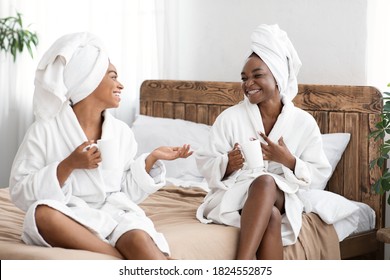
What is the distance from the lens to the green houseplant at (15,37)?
500 cm

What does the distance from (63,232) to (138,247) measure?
0.25 metres

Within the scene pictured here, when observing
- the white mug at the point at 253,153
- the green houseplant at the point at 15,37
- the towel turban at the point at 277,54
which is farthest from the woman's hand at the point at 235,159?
the green houseplant at the point at 15,37

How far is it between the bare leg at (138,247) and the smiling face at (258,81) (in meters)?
0.97

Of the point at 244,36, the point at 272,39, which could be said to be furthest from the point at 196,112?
the point at 272,39

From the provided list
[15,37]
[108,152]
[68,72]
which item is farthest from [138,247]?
[15,37]

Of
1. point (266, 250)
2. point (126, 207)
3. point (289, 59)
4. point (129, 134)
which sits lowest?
point (266, 250)

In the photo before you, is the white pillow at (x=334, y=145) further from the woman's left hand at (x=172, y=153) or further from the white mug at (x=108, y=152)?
the white mug at (x=108, y=152)

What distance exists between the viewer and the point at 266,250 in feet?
9.55

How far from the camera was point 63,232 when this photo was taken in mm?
2500

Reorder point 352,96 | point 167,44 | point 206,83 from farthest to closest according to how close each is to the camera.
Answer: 1. point 167,44
2. point 206,83
3. point 352,96

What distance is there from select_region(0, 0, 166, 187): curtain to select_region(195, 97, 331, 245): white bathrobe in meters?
1.62

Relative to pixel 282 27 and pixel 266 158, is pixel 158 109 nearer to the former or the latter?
pixel 282 27

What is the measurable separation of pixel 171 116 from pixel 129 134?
1.70 m

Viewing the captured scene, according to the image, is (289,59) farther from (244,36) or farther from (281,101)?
(244,36)
